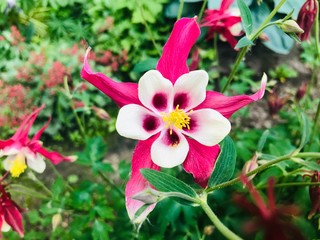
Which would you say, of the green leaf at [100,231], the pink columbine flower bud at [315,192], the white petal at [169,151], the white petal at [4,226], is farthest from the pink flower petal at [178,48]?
the green leaf at [100,231]

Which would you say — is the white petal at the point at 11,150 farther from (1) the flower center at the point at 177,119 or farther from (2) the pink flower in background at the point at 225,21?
(2) the pink flower in background at the point at 225,21

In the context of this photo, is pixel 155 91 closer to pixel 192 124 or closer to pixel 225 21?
pixel 192 124

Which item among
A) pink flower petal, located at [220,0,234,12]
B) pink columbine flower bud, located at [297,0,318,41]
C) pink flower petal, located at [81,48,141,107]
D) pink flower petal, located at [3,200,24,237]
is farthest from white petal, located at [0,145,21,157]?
pink columbine flower bud, located at [297,0,318,41]

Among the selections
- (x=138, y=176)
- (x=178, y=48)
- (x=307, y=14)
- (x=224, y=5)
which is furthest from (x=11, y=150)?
(x=307, y=14)

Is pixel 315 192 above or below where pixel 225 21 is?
below

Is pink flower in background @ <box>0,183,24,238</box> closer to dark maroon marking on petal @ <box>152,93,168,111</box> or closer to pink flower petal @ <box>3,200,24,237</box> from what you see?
pink flower petal @ <box>3,200,24,237</box>

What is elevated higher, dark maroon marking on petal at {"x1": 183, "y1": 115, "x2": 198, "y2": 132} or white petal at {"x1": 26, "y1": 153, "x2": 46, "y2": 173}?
dark maroon marking on petal at {"x1": 183, "y1": 115, "x2": 198, "y2": 132}
